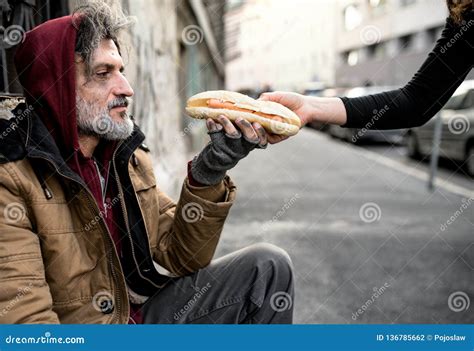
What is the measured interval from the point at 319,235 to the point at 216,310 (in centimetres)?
367

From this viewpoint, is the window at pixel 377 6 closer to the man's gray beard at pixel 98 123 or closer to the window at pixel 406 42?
the window at pixel 406 42

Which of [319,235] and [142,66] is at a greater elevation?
[142,66]

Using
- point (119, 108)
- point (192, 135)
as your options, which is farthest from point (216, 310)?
point (192, 135)

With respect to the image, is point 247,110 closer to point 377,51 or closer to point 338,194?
point 338,194

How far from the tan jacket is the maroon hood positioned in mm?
112

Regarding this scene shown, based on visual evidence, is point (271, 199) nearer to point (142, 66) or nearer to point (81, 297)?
point (142, 66)

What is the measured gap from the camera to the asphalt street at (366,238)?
402cm

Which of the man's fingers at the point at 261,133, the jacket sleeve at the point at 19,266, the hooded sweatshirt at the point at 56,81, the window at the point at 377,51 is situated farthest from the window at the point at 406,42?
the jacket sleeve at the point at 19,266

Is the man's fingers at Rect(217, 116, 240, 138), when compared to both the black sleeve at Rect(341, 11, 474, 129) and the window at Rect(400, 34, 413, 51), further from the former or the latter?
the window at Rect(400, 34, 413, 51)

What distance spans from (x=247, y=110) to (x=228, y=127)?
0.64ft

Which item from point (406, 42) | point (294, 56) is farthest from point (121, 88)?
point (294, 56)

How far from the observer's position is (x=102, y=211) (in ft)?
6.92

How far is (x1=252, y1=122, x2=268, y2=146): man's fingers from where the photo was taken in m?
2.15

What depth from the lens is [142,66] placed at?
215 inches
